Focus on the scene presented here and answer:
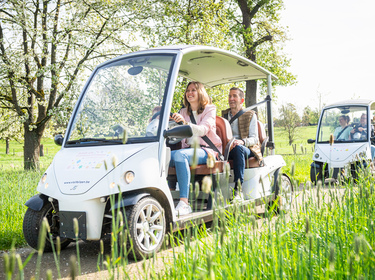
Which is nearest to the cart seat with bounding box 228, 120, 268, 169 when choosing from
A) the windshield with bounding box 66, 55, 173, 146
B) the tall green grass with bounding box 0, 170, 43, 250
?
the windshield with bounding box 66, 55, 173, 146

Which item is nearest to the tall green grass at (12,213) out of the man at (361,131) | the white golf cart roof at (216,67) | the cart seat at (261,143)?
the white golf cart roof at (216,67)

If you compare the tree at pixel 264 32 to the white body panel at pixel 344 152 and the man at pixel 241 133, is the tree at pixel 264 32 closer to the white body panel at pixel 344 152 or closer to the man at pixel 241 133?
the white body panel at pixel 344 152

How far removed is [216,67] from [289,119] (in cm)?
3276

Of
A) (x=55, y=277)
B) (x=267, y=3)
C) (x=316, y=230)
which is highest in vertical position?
(x=267, y=3)

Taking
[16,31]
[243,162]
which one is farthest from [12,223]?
[16,31]

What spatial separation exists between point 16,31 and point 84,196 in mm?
14600

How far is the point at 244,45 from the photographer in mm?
21500

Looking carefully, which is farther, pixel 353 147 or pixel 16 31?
pixel 16 31

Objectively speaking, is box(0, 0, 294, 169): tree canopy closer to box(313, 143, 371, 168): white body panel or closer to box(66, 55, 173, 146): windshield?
box(313, 143, 371, 168): white body panel

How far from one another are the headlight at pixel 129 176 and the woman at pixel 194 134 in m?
0.74

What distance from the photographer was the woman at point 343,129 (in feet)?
34.2

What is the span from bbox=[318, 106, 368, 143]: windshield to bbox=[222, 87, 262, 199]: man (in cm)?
532

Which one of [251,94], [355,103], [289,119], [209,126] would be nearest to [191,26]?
[251,94]

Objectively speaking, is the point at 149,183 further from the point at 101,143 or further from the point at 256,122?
the point at 256,122
